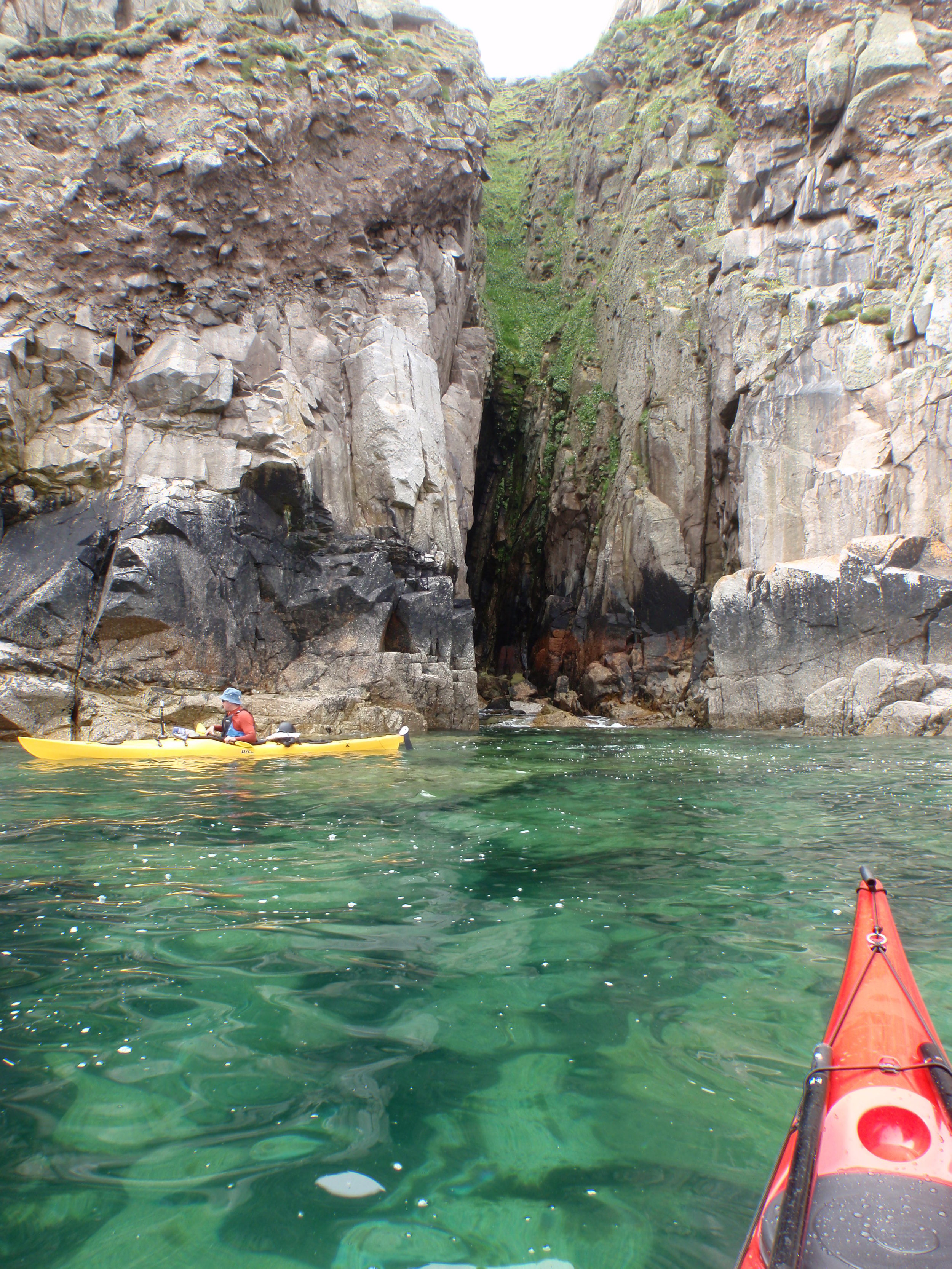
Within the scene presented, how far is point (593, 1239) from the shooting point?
74.4 inches

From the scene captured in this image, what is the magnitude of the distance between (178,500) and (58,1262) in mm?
16130

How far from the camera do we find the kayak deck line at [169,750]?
37.3 feet

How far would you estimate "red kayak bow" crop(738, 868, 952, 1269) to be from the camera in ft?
4.87

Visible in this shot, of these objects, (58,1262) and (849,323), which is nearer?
(58,1262)

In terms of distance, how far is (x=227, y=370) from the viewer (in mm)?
17844

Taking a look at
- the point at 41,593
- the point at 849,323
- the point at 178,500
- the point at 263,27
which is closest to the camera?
the point at 41,593

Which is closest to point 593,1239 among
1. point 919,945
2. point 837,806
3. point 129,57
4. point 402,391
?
point 919,945

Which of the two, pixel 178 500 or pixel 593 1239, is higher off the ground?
pixel 178 500

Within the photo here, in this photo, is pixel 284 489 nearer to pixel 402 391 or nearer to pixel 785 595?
pixel 402 391

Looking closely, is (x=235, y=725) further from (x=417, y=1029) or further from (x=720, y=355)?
(x=720, y=355)

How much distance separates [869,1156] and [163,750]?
448 inches

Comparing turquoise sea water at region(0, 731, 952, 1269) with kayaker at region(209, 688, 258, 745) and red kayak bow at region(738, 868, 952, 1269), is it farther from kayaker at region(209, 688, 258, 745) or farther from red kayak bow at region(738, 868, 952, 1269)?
kayaker at region(209, 688, 258, 745)

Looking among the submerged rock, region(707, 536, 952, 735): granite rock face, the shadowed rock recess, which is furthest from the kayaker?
region(707, 536, 952, 735): granite rock face


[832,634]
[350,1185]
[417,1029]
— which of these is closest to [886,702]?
[832,634]
